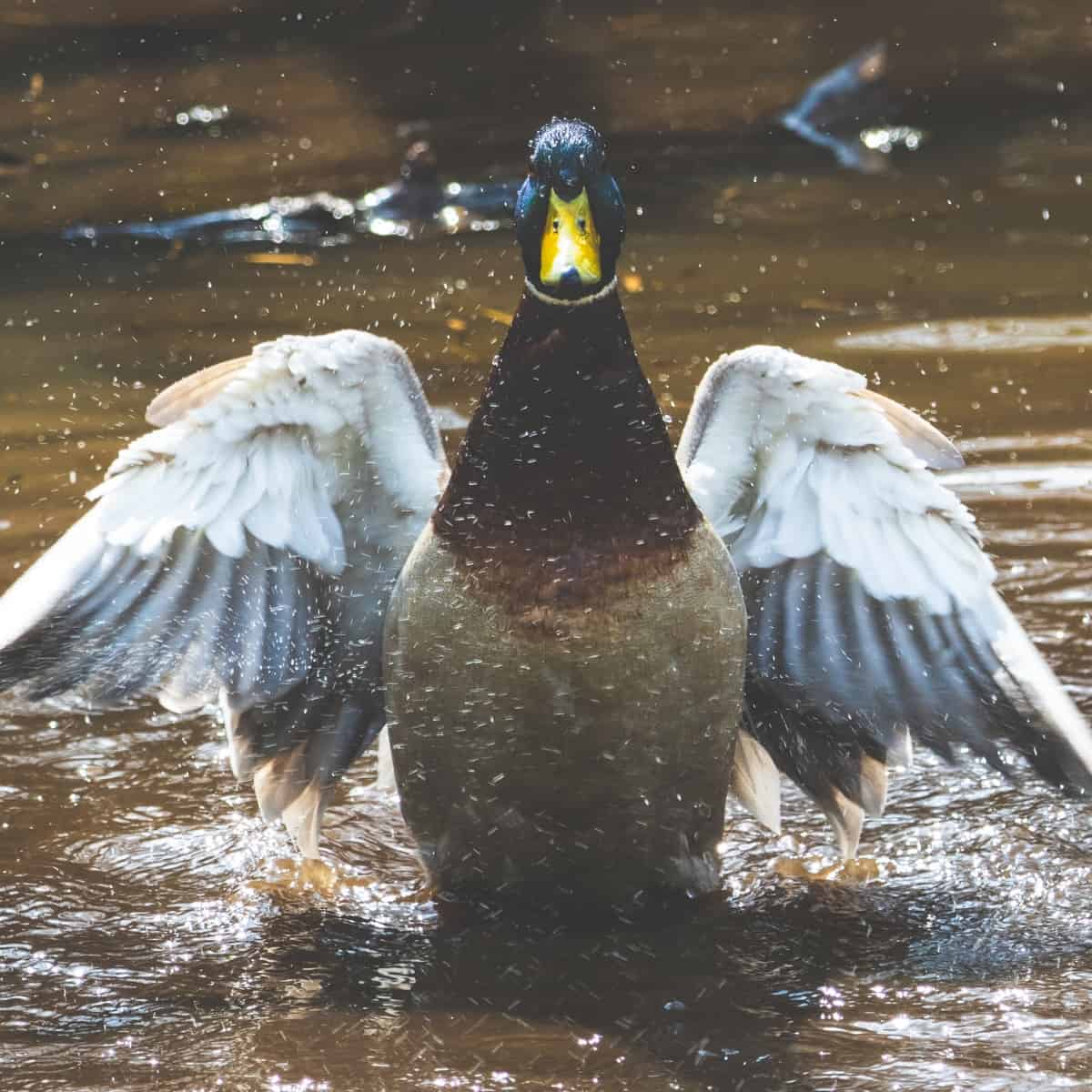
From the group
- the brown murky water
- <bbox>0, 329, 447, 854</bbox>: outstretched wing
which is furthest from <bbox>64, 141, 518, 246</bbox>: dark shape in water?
<bbox>0, 329, 447, 854</bbox>: outstretched wing

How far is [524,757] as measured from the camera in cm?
364

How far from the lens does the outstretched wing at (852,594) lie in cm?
377

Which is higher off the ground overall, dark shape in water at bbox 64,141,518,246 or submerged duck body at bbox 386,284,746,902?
dark shape in water at bbox 64,141,518,246

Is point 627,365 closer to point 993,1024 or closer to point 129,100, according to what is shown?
point 993,1024

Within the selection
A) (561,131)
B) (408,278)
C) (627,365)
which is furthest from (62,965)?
(408,278)

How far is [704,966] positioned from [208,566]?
1208 millimetres

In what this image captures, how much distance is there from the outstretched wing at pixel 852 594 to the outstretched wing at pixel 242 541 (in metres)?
0.62

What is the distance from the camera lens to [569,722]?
3576mm

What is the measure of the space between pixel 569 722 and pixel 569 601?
23cm

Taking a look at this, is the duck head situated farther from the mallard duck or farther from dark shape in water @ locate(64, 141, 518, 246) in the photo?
dark shape in water @ locate(64, 141, 518, 246)

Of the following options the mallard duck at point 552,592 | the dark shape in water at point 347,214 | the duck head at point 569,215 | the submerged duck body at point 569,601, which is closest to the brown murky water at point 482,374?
the dark shape in water at point 347,214

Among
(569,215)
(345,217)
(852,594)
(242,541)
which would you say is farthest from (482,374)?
(569,215)

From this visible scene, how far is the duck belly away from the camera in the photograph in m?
3.54

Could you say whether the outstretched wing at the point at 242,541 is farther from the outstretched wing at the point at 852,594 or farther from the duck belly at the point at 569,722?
the outstretched wing at the point at 852,594
